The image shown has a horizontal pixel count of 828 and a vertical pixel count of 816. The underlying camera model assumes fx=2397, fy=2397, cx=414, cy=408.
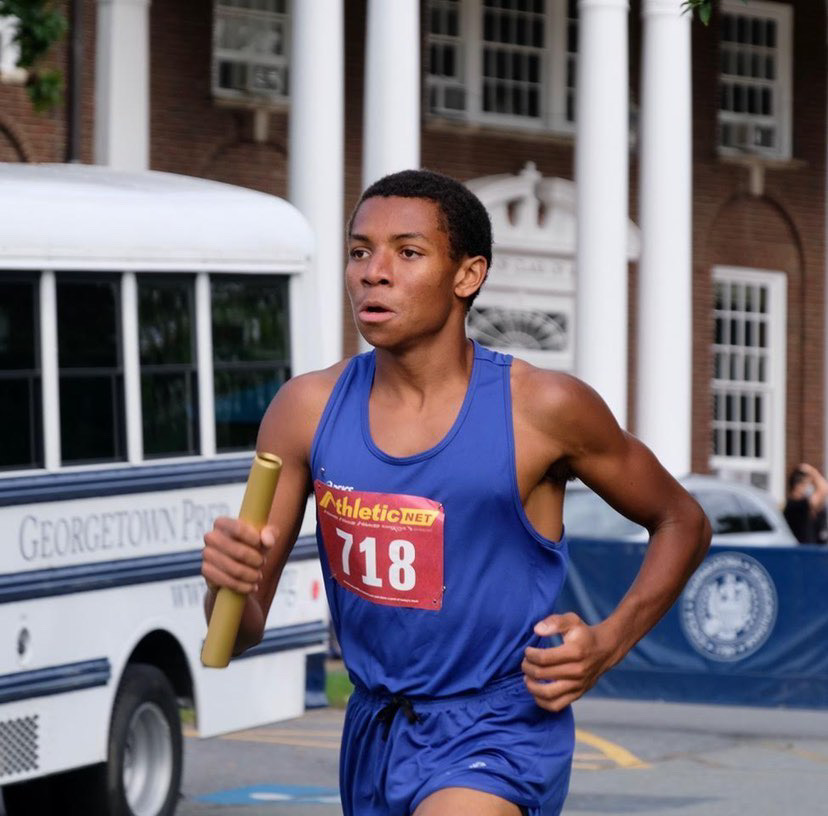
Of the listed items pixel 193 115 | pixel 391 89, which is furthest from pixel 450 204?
pixel 193 115

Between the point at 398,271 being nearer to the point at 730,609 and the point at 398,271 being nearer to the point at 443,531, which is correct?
the point at 443,531

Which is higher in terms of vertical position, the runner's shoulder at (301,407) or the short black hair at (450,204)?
the short black hair at (450,204)

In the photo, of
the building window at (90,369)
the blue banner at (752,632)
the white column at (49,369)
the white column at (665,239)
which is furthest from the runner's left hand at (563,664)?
the white column at (665,239)

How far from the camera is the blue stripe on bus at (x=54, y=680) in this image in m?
9.11

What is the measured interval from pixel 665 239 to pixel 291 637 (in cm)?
1333

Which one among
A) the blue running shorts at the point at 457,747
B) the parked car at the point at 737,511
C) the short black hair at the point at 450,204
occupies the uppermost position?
the short black hair at the point at 450,204

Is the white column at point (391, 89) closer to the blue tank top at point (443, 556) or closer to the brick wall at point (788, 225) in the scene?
the brick wall at point (788, 225)

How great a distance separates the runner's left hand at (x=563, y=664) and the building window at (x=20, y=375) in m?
5.36

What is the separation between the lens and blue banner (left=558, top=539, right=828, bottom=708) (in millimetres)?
15094

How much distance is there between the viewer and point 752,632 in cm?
1511

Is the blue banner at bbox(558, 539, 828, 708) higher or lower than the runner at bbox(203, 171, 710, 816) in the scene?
lower

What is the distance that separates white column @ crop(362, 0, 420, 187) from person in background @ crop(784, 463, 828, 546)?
455 cm

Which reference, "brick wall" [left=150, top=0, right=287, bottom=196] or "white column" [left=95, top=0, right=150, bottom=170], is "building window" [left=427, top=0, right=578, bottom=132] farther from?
"white column" [left=95, top=0, right=150, bottom=170]

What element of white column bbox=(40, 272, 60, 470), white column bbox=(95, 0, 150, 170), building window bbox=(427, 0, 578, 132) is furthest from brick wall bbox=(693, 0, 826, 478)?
white column bbox=(40, 272, 60, 470)
